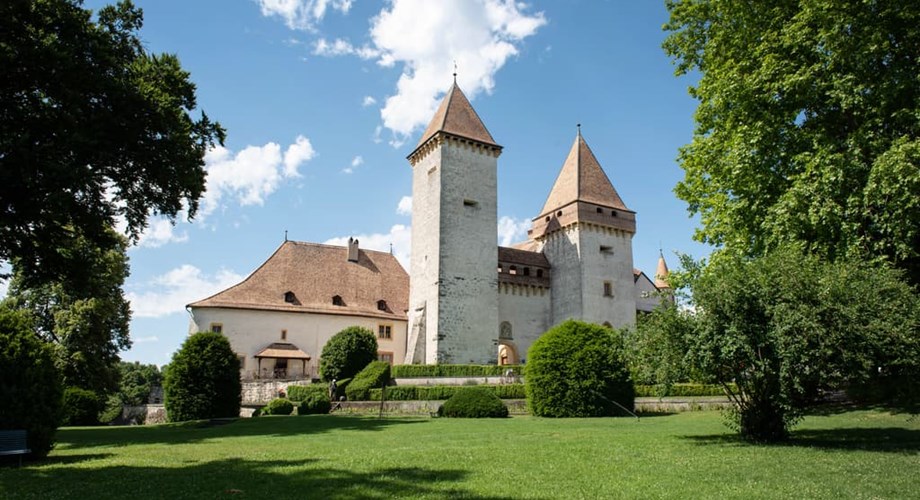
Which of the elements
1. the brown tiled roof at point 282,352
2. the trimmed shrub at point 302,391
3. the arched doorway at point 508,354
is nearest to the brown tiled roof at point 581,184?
the arched doorway at point 508,354

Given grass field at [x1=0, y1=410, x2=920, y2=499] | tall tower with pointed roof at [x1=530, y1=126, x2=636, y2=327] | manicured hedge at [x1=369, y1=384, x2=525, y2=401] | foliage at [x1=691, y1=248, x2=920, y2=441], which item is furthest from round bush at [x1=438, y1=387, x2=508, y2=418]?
tall tower with pointed roof at [x1=530, y1=126, x2=636, y2=327]

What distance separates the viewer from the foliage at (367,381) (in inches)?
1106

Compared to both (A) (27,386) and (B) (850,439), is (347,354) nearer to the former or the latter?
(A) (27,386)

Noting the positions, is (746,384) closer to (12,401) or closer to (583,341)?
(583,341)

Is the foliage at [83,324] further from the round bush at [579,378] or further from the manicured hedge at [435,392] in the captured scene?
the round bush at [579,378]

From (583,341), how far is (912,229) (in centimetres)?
962

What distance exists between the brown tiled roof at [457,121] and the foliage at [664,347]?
29093mm

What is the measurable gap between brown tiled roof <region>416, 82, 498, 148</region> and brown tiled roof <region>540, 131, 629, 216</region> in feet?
22.0

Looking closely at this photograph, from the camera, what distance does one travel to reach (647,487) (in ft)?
23.0

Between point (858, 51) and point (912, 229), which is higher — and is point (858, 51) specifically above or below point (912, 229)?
above

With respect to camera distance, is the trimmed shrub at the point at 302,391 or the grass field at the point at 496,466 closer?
the grass field at the point at 496,466

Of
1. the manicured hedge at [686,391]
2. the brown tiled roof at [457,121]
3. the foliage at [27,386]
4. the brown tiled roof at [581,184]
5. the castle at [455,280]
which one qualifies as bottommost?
the manicured hedge at [686,391]

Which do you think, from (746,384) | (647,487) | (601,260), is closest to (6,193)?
(647,487)

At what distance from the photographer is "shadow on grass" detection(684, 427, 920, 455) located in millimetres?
10188
